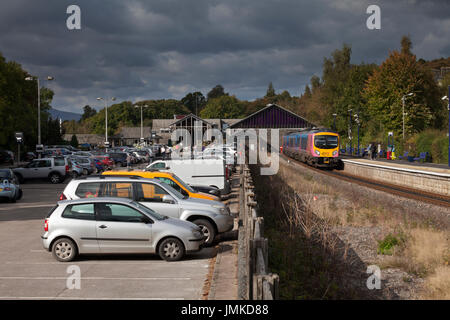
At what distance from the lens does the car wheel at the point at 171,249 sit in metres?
11.9

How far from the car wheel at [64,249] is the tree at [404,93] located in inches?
2420

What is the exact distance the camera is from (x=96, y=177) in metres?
14.1

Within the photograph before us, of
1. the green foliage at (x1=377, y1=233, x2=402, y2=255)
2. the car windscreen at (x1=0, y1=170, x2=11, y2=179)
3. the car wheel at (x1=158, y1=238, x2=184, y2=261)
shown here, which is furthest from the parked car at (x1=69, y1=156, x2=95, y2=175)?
the car wheel at (x1=158, y1=238, x2=184, y2=261)

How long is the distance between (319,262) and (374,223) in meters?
8.66

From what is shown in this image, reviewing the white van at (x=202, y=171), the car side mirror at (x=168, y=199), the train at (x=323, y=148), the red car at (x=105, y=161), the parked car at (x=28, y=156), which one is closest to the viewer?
the car side mirror at (x=168, y=199)

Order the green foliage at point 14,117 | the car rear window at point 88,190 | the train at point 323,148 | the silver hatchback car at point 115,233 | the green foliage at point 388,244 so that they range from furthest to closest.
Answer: the green foliage at point 14,117 < the train at point 323,148 < the green foliage at point 388,244 < the car rear window at point 88,190 < the silver hatchback car at point 115,233

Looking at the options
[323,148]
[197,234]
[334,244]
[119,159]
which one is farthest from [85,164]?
[334,244]

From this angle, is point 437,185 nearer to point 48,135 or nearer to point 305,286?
point 305,286

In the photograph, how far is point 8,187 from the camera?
2444cm

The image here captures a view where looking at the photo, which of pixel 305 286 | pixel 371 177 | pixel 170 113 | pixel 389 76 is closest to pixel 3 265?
pixel 305 286

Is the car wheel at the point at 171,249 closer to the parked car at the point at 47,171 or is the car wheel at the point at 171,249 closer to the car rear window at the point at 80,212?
the car rear window at the point at 80,212

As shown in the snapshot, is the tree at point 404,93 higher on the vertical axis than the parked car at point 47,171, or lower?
higher

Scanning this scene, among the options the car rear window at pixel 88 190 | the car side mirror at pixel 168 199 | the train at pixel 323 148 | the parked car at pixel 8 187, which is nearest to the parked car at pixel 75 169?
the parked car at pixel 8 187
